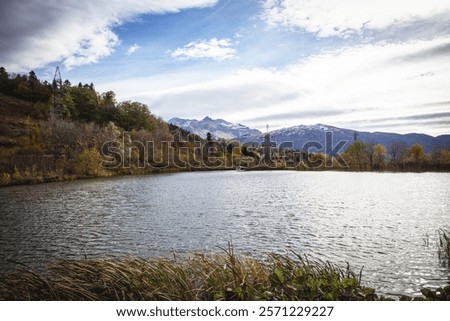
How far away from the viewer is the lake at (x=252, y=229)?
7902 mm

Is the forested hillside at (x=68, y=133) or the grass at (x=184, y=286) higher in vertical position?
the forested hillside at (x=68, y=133)

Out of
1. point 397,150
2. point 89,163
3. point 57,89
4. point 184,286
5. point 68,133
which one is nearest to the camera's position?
point 184,286

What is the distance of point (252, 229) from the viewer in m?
11.2

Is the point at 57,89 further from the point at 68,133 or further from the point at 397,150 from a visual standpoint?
the point at 68,133

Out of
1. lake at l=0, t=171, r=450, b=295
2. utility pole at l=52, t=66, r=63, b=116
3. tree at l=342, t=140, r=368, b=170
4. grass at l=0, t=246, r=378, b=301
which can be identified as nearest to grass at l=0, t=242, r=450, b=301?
grass at l=0, t=246, r=378, b=301

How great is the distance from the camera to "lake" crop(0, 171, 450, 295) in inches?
311

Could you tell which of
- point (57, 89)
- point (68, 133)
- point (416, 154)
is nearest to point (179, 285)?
point (57, 89)

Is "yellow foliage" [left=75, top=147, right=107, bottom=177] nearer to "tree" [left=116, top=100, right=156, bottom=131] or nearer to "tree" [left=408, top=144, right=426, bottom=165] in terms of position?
"tree" [left=116, top=100, right=156, bottom=131]

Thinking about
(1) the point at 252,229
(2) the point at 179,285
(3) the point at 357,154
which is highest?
(3) the point at 357,154

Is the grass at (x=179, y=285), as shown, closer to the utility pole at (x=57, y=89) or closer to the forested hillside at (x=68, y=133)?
the utility pole at (x=57, y=89)

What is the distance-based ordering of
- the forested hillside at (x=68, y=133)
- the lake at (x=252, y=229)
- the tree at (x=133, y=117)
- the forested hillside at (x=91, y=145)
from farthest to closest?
the tree at (x=133, y=117), the forested hillside at (x=68, y=133), the forested hillside at (x=91, y=145), the lake at (x=252, y=229)

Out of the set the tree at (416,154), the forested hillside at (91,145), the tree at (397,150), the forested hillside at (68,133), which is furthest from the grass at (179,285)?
the tree at (397,150)

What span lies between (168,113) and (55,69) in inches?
93.2
